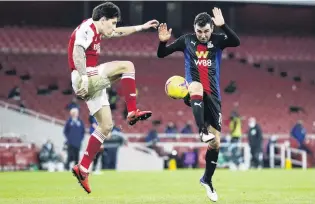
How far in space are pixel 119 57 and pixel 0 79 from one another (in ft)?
18.7

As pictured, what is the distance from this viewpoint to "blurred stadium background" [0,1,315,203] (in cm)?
2825

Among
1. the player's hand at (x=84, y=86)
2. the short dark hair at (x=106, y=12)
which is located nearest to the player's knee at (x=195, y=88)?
the short dark hair at (x=106, y=12)

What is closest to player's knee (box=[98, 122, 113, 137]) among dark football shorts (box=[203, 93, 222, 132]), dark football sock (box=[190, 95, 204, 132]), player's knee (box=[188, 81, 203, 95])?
dark football sock (box=[190, 95, 204, 132])

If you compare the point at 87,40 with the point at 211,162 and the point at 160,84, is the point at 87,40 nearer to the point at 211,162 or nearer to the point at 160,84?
the point at 211,162

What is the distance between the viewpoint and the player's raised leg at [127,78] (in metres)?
9.84

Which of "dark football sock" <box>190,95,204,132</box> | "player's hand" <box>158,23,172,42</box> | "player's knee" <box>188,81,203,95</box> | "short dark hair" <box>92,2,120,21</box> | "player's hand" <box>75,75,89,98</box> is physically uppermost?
"short dark hair" <box>92,2,120,21</box>

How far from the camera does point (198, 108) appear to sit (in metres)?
10.7

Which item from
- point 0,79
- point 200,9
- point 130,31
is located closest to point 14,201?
point 130,31

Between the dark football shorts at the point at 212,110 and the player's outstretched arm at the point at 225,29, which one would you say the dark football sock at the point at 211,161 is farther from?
the player's outstretched arm at the point at 225,29

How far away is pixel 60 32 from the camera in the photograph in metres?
35.8

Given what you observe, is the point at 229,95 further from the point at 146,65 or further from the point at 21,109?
the point at 21,109

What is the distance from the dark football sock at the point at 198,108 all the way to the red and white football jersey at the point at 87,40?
5.24 ft

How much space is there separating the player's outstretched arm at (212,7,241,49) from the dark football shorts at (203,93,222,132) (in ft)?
2.53

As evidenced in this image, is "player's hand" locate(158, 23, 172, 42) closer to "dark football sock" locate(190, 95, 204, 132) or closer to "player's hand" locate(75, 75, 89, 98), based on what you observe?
"dark football sock" locate(190, 95, 204, 132)
